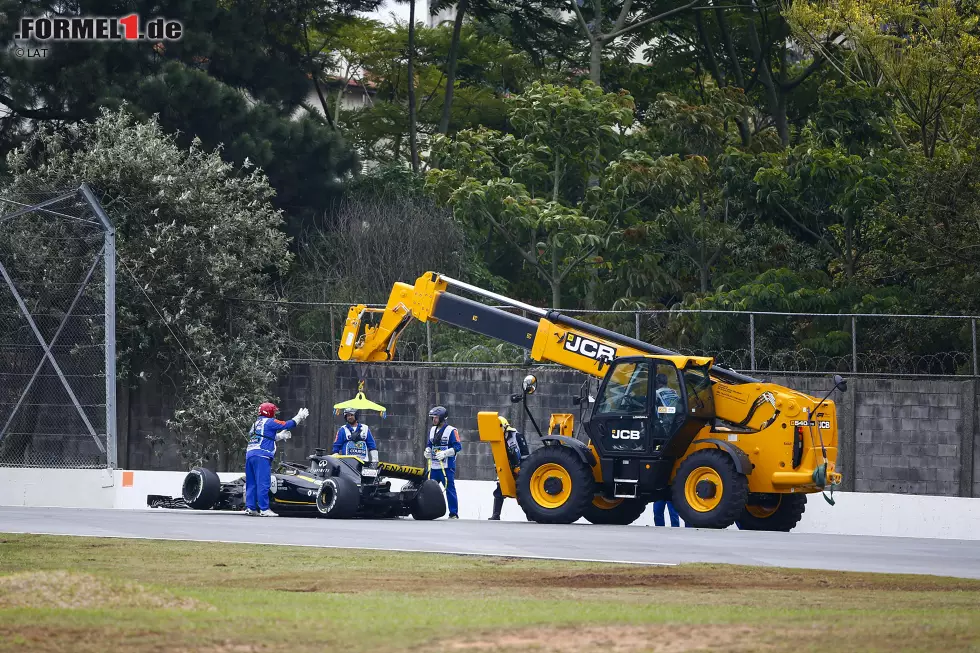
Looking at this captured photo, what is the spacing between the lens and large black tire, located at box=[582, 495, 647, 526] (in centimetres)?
2097

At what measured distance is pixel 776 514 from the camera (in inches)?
806

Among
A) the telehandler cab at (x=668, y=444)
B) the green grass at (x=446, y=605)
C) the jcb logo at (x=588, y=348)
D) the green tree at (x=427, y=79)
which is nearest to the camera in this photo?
the green grass at (x=446, y=605)

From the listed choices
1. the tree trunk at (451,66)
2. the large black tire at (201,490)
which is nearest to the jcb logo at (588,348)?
the large black tire at (201,490)

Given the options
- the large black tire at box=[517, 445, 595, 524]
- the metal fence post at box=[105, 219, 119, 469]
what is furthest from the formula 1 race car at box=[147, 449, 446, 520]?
the large black tire at box=[517, 445, 595, 524]

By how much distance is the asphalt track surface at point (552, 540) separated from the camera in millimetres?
15227

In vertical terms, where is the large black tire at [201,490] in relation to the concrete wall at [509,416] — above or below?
below

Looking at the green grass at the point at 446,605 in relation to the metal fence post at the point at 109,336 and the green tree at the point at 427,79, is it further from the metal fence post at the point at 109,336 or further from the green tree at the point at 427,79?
the green tree at the point at 427,79

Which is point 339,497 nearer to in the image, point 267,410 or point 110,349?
point 267,410

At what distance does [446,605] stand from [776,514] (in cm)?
1051

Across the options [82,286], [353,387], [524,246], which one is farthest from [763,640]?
[524,246]

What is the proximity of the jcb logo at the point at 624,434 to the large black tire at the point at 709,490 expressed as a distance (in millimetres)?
739

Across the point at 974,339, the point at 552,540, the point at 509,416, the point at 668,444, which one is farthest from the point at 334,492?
the point at 974,339

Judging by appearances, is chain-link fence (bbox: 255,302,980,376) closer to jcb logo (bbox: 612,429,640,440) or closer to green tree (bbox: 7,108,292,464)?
green tree (bbox: 7,108,292,464)

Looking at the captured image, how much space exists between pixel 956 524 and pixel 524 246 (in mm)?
15790
